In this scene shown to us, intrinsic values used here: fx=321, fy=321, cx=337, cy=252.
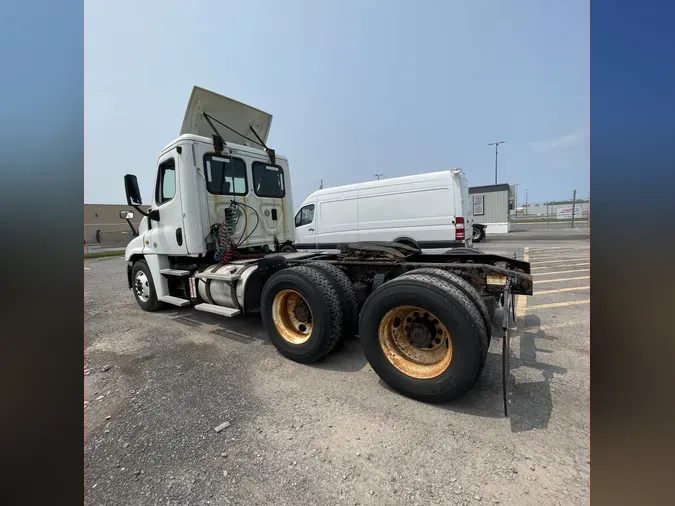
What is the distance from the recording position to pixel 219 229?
5.41 meters

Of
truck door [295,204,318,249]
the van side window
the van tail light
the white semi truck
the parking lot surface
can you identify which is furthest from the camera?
the van side window

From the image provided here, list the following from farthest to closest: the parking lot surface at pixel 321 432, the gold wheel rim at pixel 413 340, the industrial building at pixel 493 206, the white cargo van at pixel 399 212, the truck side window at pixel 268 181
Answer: the industrial building at pixel 493 206, the white cargo van at pixel 399 212, the truck side window at pixel 268 181, the gold wheel rim at pixel 413 340, the parking lot surface at pixel 321 432

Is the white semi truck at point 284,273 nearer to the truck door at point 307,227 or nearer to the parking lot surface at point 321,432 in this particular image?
A: the parking lot surface at point 321,432

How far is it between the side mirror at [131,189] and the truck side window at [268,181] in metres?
1.98

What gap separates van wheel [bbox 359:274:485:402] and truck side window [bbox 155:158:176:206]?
4109 millimetres

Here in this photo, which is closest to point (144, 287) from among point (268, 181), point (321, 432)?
point (268, 181)

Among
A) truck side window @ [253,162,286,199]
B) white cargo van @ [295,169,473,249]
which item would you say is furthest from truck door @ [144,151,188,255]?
white cargo van @ [295,169,473,249]

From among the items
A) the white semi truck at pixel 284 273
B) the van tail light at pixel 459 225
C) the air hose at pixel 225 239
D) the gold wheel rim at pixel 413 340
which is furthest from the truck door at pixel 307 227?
the gold wheel rim at pixel 413 340

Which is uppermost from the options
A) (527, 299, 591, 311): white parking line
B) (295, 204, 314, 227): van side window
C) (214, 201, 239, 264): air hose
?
(295, 204, 314, 227): van side window

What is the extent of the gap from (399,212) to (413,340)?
276 inches

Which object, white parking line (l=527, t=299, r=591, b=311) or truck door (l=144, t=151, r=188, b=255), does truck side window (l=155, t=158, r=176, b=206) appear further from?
white parking line (l=527, t=299, r=591, b=311)

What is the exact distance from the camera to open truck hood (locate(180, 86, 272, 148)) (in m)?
5.36

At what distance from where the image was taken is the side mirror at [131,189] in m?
5.49
